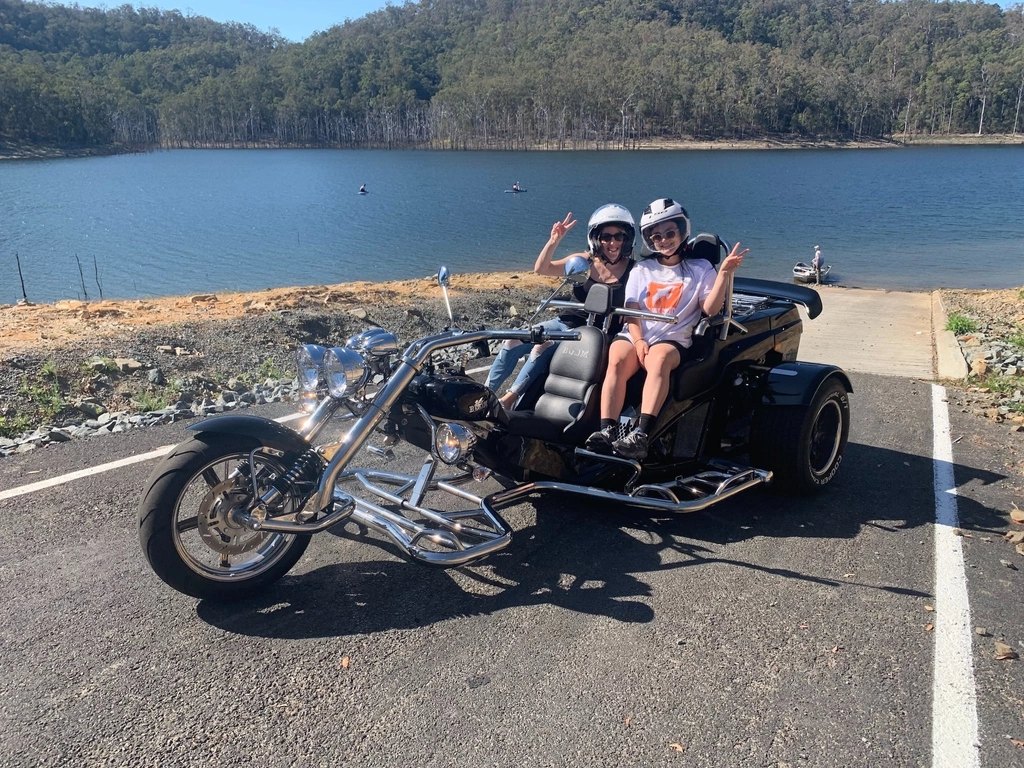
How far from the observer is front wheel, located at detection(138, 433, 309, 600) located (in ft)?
12.0

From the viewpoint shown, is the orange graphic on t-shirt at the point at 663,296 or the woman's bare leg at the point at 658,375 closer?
the woman's bare leg at the point at 658,375

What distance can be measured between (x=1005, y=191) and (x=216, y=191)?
59101 millimetres

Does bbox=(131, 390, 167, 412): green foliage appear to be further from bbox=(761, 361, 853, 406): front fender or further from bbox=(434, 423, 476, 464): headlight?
bbox=(761, 361, 853, 406): front fender

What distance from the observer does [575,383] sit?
5172 mm

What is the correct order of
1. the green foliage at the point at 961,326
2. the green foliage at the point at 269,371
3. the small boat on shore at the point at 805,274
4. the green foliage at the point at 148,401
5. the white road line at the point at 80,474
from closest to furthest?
the white road line at the point at 80,474 < the green foliage at the point at 148,401 < the green foliage at the point at 269,371 < the green foliage at the point at 961,326 < the small boat on shore at the point at 805,274

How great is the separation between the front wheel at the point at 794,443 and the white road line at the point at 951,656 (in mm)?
794

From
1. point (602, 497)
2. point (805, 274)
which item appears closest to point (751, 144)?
point (805, 274)

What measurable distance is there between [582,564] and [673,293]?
1944 mm

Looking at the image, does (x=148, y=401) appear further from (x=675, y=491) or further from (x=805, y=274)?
(x=805, y=274)

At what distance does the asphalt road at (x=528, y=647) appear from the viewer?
10.1 ft

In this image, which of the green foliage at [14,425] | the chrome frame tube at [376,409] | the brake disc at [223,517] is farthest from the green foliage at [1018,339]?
the green foliage at [14,425]

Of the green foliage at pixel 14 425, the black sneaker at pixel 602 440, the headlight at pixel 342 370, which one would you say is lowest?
the green foliage at pixel 14 425

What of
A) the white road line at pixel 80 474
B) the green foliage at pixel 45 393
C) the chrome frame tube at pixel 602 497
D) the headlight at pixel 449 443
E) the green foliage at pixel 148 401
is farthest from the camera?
the green foliage at pixel 148 401

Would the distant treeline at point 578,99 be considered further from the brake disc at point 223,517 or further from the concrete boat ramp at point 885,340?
the brake disc at point 223,517
